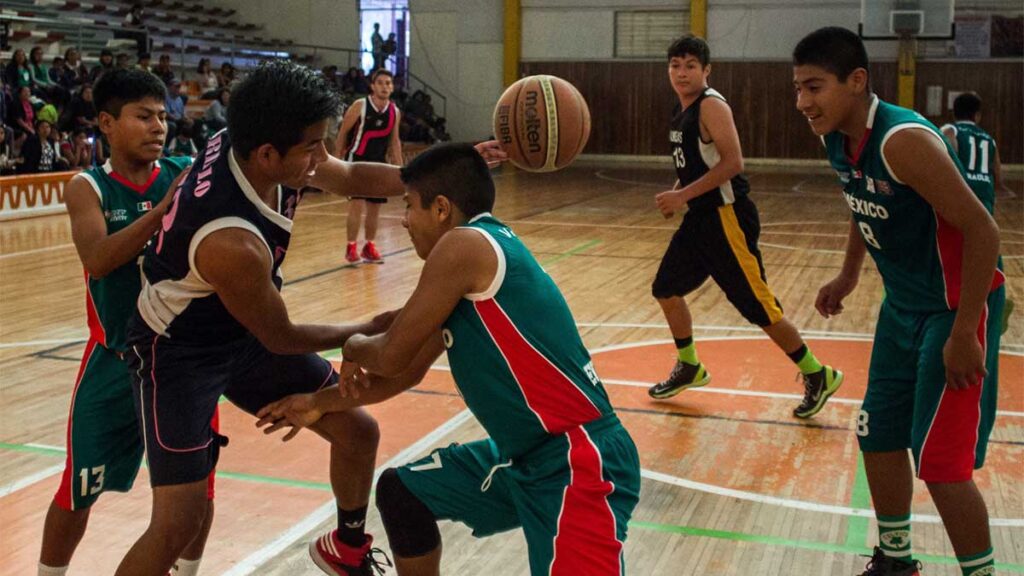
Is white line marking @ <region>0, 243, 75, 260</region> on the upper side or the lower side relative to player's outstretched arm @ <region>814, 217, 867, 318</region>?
lower

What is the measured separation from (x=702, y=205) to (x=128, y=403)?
3.29 meters

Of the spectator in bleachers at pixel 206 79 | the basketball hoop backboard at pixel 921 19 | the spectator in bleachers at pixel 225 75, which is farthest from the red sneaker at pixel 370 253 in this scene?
the basketball hoop backboard at pixel 921 19

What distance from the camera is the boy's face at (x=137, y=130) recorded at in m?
3.23

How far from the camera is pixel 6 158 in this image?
46.0 feet

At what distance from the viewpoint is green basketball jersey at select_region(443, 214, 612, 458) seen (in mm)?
2574

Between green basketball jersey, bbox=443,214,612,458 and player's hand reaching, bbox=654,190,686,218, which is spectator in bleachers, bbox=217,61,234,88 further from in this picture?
green basketball jersey, bbox=443,214,612,458

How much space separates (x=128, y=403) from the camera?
10.2 feet

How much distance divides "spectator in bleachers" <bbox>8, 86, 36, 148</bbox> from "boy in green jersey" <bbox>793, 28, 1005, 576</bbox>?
13217 mm

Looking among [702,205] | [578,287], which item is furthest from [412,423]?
[578,287]

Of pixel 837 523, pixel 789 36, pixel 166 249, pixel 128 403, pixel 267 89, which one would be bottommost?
pixel 837 523

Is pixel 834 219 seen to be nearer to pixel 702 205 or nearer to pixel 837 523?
pixel 702 205

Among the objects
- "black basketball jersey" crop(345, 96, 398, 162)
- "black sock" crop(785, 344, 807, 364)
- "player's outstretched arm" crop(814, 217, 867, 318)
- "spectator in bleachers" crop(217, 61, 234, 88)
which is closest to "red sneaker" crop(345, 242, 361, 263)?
"black basketball jersey" crop(345, 96, 398, 162)

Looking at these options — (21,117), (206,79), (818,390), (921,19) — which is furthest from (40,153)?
(921,19)

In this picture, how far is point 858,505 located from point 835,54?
6.15 ft
